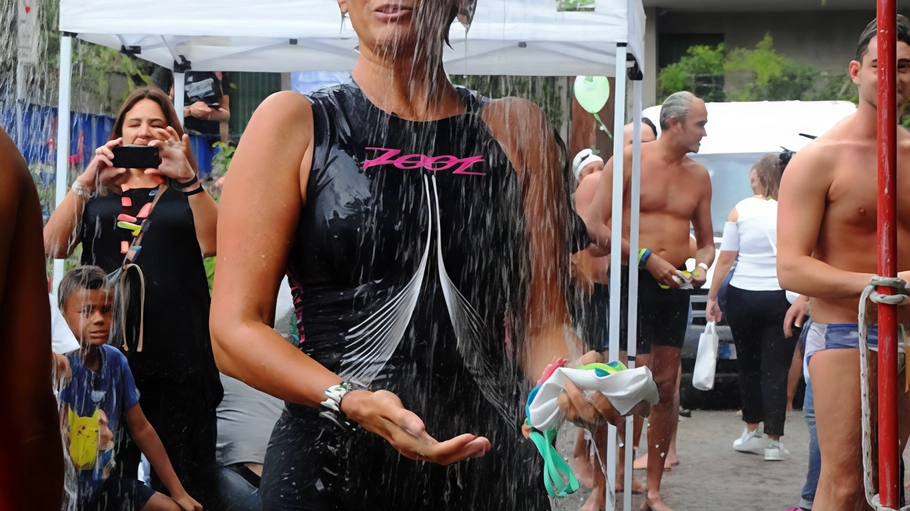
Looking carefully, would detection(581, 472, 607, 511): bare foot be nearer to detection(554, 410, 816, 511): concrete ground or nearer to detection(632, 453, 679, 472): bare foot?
detection(554, 410, 816, 511): concrete ground

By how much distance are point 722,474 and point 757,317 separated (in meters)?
0.88

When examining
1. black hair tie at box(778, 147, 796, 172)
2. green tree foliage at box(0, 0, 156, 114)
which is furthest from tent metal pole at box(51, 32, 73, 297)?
Result: black hair tie at box(778, 147, 796, 172)

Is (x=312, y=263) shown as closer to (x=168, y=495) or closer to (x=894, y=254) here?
(x=894, y=254)

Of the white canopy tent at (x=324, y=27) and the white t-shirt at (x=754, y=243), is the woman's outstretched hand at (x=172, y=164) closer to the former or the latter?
the white canopy tent at (x=324, y=27)

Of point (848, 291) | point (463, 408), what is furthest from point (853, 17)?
point (463, 408)

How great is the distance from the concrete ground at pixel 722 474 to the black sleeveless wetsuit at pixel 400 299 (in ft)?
8.62

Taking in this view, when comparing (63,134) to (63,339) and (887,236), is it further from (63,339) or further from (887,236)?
(887,236)

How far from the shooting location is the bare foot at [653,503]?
4684 millimetres

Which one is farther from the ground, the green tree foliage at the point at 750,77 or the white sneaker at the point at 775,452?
the green tree foliage at the point at 750,77

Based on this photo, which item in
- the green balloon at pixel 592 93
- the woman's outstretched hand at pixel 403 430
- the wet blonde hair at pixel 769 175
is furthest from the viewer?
the wet blonde hair at pixel 769 175

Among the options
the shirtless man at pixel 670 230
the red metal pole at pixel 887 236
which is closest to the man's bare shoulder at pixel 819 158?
the red metal pole at pixel 887 236

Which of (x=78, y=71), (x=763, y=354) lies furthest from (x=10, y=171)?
(x=78, y=71)

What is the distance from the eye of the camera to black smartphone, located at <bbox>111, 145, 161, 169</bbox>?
364cm

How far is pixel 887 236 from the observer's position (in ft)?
7.38
